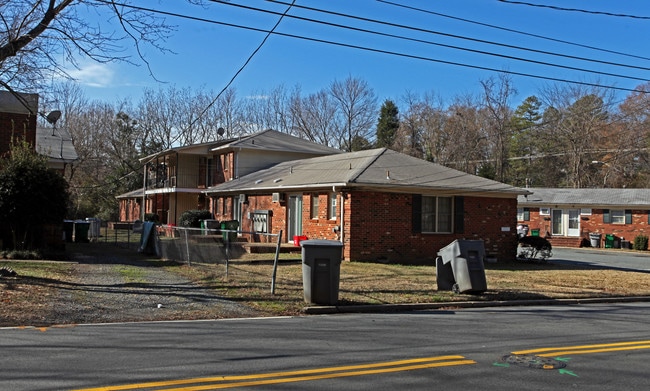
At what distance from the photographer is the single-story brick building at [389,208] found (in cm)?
1988

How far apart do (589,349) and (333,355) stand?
3.54 meters

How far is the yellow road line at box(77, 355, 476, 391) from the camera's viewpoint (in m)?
5.62

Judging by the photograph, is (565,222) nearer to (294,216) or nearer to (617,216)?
(617,216)

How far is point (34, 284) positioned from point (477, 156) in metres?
48.3

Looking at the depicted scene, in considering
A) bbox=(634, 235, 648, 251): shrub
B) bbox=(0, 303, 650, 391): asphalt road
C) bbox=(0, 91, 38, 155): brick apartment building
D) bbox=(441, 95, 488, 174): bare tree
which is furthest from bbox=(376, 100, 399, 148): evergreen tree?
bbox=(0, 303, 650, 391): asphalt road

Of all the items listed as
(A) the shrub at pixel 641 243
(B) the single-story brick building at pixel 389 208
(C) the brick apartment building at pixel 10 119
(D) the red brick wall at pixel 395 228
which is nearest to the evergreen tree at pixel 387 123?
(A) the shrub at pixel 641 243

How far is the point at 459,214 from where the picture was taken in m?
21.8

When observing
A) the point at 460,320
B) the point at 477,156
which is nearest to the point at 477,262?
the point at 460,320

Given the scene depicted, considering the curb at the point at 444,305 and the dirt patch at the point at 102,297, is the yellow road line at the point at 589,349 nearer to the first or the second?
the curb at the point at 444,305

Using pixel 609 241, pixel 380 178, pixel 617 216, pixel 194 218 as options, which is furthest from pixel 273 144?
pixel 617 216

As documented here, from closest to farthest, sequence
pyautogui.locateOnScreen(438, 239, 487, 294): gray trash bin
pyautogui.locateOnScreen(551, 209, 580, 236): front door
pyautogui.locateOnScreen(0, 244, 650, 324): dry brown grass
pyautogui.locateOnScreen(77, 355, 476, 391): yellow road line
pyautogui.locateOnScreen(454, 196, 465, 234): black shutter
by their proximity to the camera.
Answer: pyautogui.locateOnScreen(77, 355, 476, 391): yellow road line → pyautogui.locateOnScreen(0, 244, 650, 324): dry brown grass → pyautogui.locateOnScreen(438, 239, 487, 294): gray trash bin → pyautogui.locateOnScreen(454, 196, 465, 234): black shutter → pyautogui.locateOnScreen(551, 209, 580, 236): front door

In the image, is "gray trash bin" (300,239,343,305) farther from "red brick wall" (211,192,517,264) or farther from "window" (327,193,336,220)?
"window" (327,193,336,220)

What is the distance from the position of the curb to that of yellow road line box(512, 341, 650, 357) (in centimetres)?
413

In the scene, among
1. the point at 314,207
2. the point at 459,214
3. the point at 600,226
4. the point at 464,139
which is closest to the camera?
the point at 459,214
